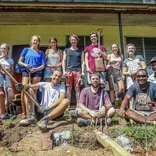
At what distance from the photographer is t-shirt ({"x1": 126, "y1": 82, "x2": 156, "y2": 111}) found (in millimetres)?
4836

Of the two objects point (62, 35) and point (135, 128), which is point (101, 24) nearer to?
point (62, 35)

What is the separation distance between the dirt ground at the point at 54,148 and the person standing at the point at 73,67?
1.04m

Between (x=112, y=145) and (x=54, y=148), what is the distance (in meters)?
1.01

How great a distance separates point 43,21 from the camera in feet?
27.5

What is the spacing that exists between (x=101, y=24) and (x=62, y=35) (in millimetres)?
1556

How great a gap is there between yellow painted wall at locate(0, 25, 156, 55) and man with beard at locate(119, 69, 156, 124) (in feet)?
12.9

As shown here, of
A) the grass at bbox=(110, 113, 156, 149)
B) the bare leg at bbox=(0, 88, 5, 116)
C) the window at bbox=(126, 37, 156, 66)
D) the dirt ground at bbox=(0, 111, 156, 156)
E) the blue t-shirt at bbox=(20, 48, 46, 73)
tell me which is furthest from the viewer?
the window at bbox=(126, 37, 156, 66)

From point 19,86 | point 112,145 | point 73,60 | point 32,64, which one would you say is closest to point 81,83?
point 73,60

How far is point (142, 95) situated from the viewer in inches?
193

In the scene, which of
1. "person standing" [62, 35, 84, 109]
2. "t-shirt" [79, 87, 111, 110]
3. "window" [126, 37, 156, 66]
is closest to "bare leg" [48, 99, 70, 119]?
"t-shirt" [79, 87, 111, 110]

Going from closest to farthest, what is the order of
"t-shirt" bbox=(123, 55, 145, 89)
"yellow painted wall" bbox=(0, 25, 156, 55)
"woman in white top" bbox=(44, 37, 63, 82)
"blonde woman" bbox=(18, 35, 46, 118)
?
1. "blonde woman" bbox=(18, 35, 46, 118)
2. "woman in white top" bbox=(44, 37, 63, 82)
3. "t-shirt" bbox=(123, 55, 145, 89)
4. "yellow painted wall" bbox=(0, 25, 156, 55)

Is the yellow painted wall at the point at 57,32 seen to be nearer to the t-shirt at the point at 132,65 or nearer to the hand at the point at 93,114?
the t-shirt at the point at 132,65

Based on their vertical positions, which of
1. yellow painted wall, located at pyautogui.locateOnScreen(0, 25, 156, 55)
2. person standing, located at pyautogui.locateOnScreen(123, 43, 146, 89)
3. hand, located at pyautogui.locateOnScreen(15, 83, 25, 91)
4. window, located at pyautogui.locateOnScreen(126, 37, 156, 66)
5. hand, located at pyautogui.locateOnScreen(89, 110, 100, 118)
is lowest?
hand, located at pyautogui.locateOnScreen(89, 110, 100, 118)

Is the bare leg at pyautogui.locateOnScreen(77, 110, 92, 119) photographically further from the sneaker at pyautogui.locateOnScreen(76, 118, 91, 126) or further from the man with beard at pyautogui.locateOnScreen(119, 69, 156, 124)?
the man with beard at pyautogui.locateOnScreen(119, 69, 156, 124)
